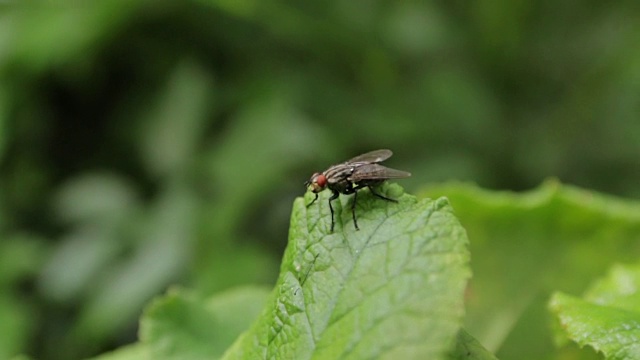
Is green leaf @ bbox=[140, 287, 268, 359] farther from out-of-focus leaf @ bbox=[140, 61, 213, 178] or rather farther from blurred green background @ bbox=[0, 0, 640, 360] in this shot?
out-of-focus leaf @ bbox=[140, 61, 213, 178]

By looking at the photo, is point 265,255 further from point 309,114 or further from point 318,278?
point 318,278

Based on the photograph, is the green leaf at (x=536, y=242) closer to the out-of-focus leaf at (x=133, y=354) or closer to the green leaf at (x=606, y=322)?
the green leaf at (x=606, y=322)

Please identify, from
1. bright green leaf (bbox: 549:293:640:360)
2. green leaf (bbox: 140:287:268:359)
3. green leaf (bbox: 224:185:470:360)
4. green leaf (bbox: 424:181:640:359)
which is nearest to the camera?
green leaf (bbox: 224:185:470:360)

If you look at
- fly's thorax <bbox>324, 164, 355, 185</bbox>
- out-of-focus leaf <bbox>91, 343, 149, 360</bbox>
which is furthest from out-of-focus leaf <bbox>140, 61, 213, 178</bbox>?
fly's thorax <bbox>324, 164, 355, 185</bbox>

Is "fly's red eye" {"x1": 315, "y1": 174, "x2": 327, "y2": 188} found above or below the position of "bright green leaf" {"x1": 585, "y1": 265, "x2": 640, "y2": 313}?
above

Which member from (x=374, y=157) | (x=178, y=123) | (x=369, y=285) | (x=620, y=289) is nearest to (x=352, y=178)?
(x=374, y=157)

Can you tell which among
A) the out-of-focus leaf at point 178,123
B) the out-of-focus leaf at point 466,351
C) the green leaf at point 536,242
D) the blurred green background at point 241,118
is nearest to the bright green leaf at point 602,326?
the out-of-focus leaf at point 466,351

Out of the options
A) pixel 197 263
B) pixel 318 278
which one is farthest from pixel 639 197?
pixel 318 278
